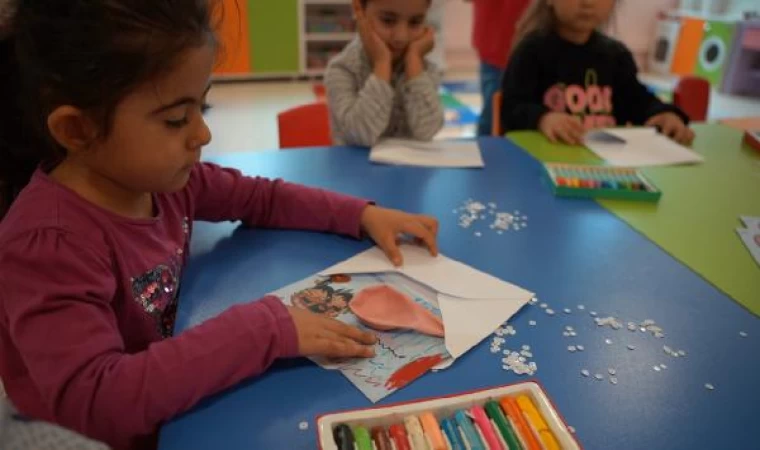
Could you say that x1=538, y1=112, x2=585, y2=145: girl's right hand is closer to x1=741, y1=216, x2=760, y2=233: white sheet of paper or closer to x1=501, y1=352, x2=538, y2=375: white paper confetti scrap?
x1=741, y1=216, x2=760, y2=233: white sheet of paper

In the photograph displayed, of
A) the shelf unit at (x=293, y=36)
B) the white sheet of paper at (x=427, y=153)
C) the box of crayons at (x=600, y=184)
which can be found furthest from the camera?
the shelf unit at (x=293, y=36)

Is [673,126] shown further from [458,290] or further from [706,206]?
[458,290]

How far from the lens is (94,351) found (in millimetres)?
548

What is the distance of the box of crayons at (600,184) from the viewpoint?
1096 millimetres

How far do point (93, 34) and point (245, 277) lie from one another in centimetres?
35

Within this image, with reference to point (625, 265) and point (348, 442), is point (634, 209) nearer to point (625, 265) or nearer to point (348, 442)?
point (625, 265)

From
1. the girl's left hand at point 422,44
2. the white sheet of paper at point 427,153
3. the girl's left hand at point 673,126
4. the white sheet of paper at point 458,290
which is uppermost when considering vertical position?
the girl's left hand at point 422,44

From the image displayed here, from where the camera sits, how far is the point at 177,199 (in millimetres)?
861

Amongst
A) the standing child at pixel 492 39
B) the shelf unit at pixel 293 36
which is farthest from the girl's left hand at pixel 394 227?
the shelf unit at pixel 293 36

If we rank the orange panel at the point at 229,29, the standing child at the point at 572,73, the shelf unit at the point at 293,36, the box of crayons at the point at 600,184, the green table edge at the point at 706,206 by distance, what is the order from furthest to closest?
the shelf unit at the point at 293,36
the standing child at the point at 572,73
the box of crayons at the point at 600,184
the green table edge at the point at 706,206
the orange panel at the point at 229,29

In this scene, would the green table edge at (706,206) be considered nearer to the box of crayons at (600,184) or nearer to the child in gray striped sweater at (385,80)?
the box of crayons at (600,184)

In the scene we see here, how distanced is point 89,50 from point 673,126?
136 cm

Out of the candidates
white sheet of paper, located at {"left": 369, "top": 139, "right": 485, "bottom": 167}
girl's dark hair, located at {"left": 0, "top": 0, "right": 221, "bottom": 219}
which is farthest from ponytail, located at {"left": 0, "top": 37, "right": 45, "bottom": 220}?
white sheet of paper, located at {"left": 369, "top": 139, "right": 485, "bottom": 167}

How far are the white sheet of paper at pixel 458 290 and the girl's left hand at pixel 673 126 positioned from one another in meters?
0.90
